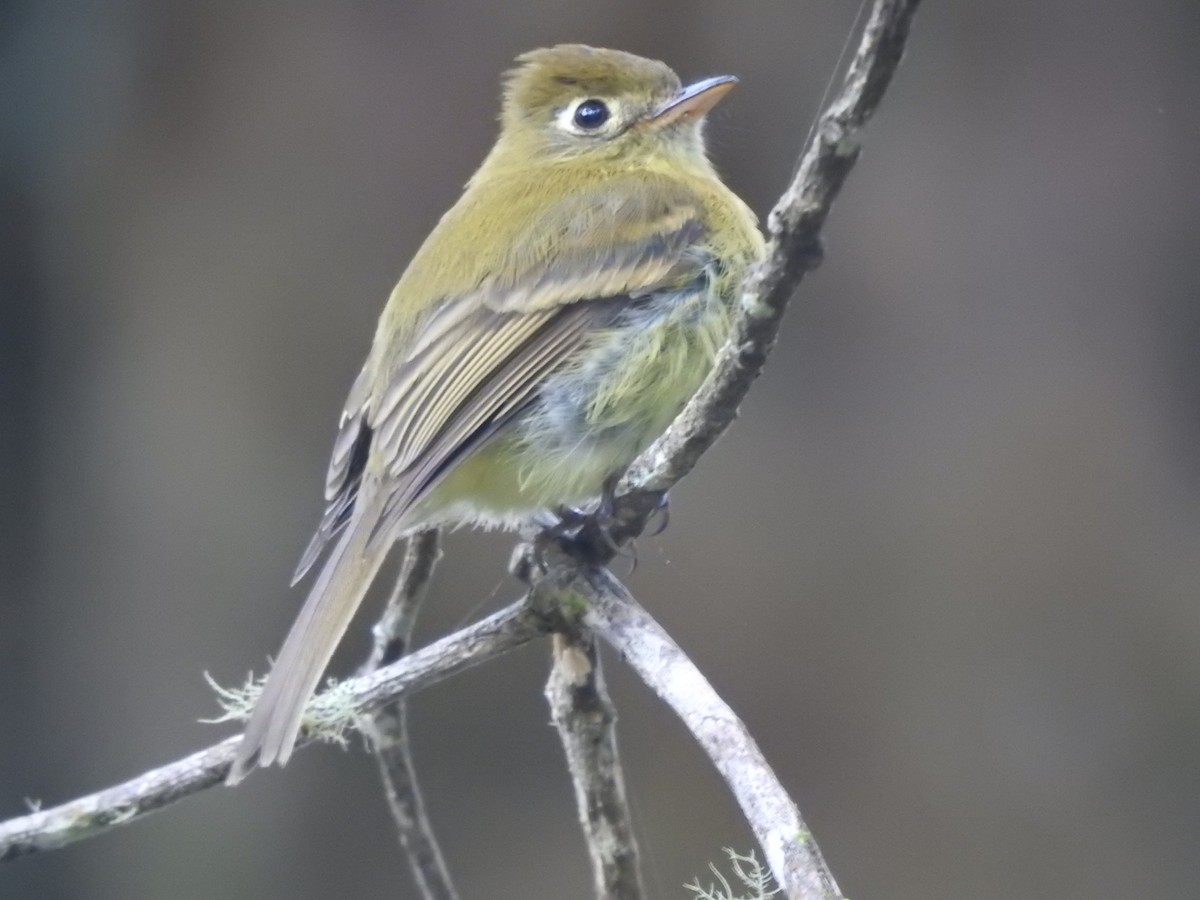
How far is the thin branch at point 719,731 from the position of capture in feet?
4.51

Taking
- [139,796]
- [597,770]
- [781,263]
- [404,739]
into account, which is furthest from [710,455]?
[781,263]

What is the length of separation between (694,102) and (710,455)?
4.96 feet

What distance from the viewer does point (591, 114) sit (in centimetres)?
289

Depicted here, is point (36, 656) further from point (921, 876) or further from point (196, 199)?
point (921, 876)

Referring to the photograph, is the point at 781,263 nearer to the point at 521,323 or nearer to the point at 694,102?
the point at 521,323

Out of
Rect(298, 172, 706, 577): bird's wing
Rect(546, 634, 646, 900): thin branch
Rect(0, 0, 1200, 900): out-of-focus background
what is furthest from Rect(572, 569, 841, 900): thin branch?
Rect(0, 0, 1200, 900): out-of-focus background

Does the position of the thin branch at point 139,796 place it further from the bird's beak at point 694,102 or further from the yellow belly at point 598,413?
the bird's beak at point 694,102

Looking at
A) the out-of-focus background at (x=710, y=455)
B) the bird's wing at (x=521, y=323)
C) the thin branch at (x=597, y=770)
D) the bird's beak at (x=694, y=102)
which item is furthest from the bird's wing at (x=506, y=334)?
the out-of-focus background at (x=710, y=455)

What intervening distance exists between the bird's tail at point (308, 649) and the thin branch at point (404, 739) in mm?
101

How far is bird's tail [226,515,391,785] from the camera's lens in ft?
6.02

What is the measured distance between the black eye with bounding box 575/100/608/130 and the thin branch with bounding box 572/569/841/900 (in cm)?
109

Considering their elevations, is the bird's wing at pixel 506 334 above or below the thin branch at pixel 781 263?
above

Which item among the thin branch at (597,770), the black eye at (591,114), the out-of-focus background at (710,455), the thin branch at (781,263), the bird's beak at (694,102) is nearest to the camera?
the thin branch at (781,263)

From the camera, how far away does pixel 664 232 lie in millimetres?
2482
